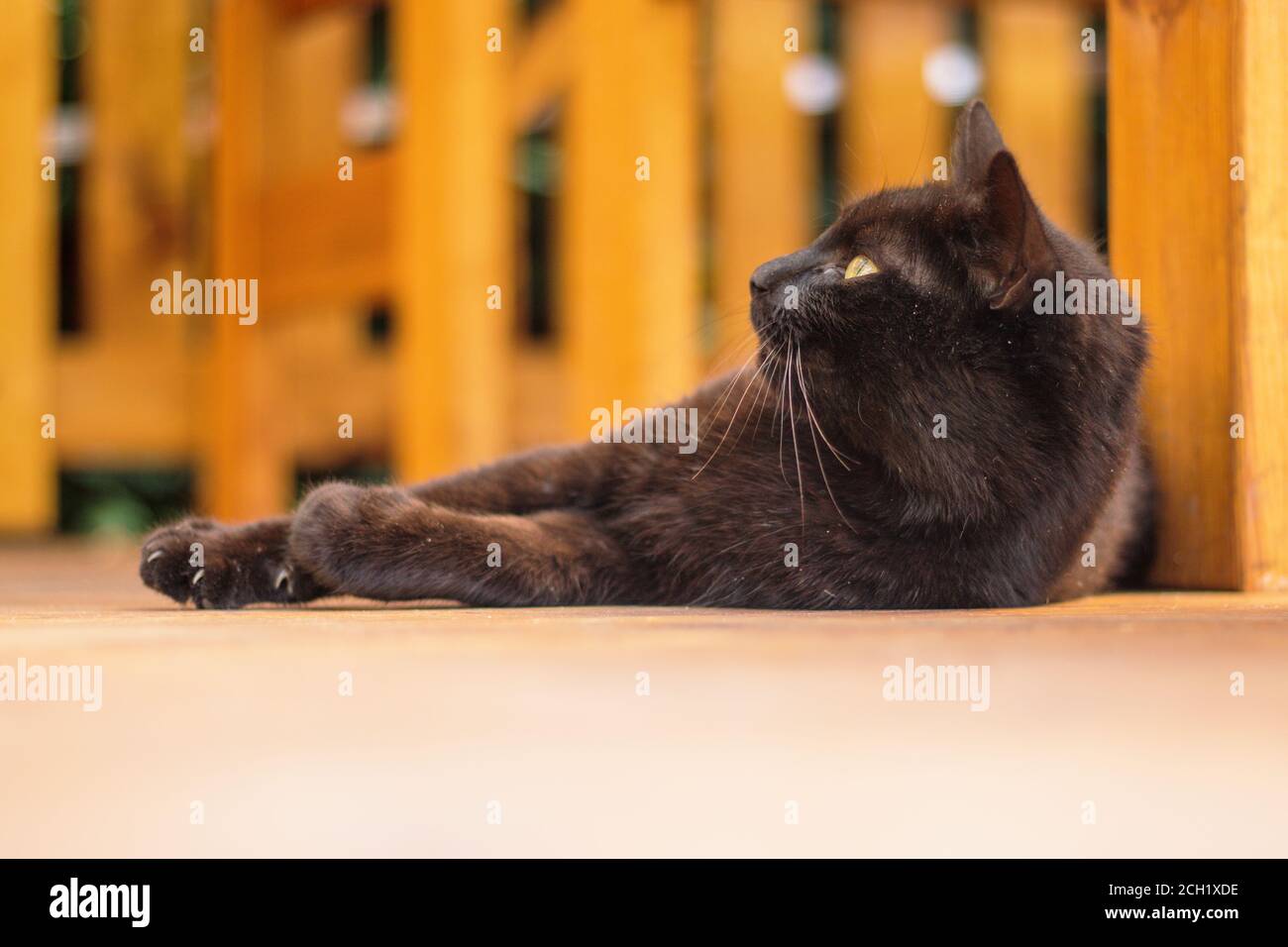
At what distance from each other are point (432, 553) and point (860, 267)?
1.57 feet

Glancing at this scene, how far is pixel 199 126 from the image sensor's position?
321 centimetres

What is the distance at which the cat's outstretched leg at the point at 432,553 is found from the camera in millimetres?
1134

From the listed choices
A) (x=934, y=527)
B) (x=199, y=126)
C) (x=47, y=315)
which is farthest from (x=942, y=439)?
(x=199, y=126)

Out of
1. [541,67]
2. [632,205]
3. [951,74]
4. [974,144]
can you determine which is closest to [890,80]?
[951,74]

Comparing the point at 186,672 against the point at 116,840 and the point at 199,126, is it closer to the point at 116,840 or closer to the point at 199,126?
the point at 116,840

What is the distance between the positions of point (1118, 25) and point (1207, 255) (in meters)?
0.31

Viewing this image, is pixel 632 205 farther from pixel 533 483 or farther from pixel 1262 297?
pixel 1262 297

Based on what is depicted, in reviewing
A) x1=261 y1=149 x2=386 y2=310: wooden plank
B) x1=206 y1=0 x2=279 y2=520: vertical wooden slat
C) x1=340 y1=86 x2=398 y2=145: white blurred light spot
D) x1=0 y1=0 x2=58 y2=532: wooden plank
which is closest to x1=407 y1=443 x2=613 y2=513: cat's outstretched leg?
x1=261 y1=149 x2=386 y2=310: wooden plank

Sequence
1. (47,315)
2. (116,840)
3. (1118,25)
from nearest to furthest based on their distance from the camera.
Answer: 1. (116,840)
2. (1118,25)
3. (47,315)

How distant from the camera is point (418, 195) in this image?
242cm

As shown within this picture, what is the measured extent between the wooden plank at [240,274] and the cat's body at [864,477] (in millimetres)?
1726

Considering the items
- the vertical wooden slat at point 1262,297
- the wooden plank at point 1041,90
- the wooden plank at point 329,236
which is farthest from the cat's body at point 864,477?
the wooden plank at point 1041,90

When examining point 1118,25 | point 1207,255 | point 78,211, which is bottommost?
point 1207,255

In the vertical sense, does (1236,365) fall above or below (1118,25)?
below
